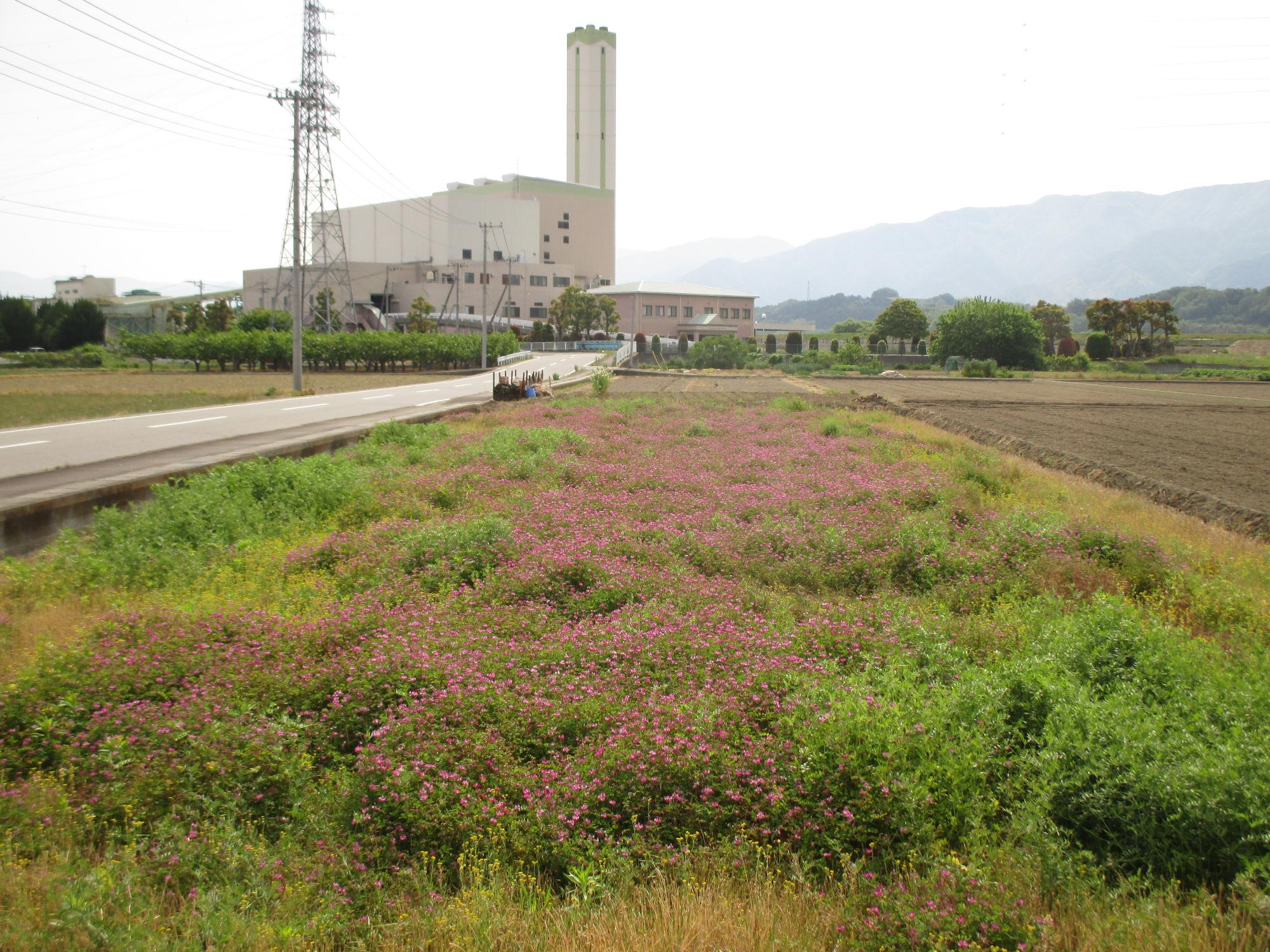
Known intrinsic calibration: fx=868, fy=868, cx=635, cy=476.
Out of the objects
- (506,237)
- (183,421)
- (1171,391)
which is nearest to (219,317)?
(506,237)

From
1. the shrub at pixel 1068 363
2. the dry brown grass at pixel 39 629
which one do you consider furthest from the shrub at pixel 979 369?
the dry brown grass at pixel 39 629

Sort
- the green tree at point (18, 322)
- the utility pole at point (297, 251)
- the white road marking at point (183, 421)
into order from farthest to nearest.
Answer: the green tree at point (18, 322), the utility pole at point (297, 251), the white road marking at point (183, 421)

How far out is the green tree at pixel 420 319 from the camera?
89375 mm

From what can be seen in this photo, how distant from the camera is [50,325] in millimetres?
65188

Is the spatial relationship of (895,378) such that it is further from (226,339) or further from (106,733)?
(106,733)

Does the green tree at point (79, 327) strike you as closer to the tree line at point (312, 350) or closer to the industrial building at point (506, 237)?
the tree line at point (312, 350)

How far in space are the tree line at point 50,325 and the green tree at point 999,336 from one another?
68898mm

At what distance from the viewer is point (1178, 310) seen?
18988 cm

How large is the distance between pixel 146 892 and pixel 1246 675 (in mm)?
5619

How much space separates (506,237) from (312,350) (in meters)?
67.6

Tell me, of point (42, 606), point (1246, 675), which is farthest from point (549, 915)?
point (42, 606)

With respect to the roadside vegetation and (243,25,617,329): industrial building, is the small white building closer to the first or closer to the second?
(243,25,617,329): industrial building

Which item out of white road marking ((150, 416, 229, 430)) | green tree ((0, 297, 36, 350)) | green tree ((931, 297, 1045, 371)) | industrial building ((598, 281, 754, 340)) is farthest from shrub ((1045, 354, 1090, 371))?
green tree ((0, 297, 36, 350))

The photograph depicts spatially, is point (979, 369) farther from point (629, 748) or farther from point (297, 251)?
point (629, 748)
